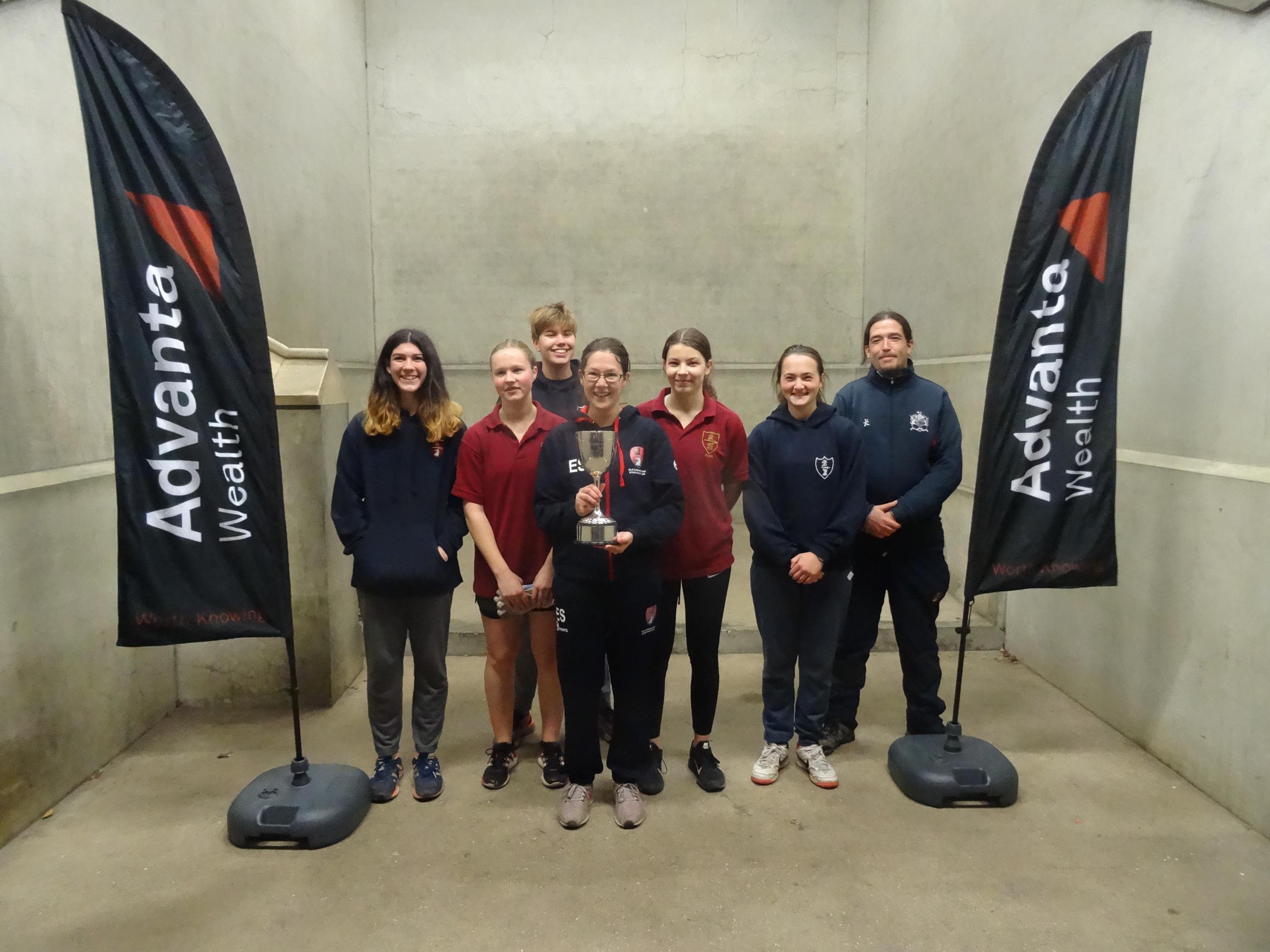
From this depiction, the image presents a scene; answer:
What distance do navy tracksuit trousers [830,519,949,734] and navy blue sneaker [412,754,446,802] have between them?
5.56 ft

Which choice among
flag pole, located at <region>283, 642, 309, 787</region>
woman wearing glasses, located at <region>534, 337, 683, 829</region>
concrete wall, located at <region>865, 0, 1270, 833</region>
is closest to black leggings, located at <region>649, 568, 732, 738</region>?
woman wearing glasses, located at <region>534, 337, 683, 829</region>

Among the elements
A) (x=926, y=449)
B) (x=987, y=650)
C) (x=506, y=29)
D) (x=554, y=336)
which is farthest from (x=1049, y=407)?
(x=506, y=29)

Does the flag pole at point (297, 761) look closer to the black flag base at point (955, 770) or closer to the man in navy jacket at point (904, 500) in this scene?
the man in navy jacket at point (904, 500)

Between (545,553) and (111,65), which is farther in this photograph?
(545,553)

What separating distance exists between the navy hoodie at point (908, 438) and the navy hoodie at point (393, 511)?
5.36ft

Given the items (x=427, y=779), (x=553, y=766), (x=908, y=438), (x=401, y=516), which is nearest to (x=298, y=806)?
(x=427, y=779)

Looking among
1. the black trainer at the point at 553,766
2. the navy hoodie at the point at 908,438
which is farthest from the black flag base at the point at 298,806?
the navy hoodie at the point at 908,438

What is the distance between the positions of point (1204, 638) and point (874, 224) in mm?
4743

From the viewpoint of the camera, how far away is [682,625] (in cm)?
490

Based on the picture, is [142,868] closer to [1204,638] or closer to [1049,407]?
[1049,407]

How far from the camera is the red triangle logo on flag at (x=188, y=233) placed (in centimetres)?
242

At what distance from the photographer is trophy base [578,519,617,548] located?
7.70 feet

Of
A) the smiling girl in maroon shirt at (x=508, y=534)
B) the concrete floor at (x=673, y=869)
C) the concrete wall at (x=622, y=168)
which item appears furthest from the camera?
the concrete wall at (x=622, y=168)

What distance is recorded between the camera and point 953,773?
9.59 ft
